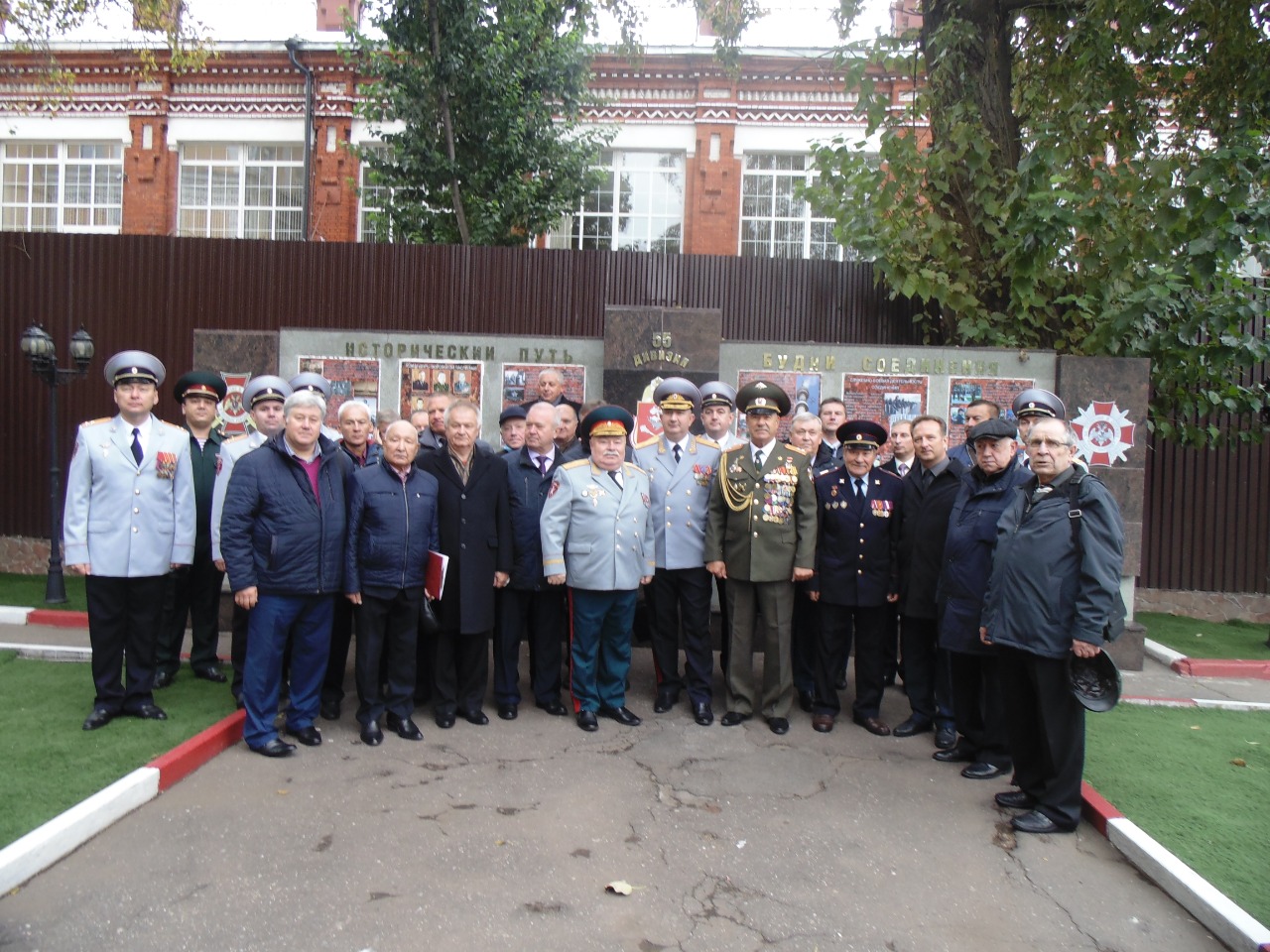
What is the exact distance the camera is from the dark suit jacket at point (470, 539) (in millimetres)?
5590

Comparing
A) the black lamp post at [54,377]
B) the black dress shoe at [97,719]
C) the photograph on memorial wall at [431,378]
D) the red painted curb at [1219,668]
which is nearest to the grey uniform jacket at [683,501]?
the photograph on memorial wall at [431,378]

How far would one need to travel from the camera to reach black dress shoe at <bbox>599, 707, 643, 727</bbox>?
5805 millimetres

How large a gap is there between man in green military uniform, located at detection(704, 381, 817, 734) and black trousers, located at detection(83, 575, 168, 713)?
3.23 meters

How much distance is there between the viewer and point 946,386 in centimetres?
848

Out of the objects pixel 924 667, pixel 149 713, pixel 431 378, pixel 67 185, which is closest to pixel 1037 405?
pixel 924 667

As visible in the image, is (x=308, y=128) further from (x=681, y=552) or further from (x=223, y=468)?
(x=681, y=552)

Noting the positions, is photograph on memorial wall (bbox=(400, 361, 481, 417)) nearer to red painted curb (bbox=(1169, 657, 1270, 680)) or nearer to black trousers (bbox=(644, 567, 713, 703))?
black trousers (bbox=(644, 567, 713, 703))

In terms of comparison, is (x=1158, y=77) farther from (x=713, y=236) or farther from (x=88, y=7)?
(x=88, y=7)

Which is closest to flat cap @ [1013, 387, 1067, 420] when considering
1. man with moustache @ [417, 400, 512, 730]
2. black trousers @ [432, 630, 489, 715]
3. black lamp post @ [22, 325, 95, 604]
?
man with moustache @ [417, 400, 512, 730]

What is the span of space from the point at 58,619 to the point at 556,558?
5212 millimetres

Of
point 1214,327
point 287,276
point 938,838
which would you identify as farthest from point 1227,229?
point 287,276

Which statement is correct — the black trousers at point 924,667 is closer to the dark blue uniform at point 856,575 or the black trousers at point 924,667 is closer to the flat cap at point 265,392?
the dark blue uniform at point 856,575

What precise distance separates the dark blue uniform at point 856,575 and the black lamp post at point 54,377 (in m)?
7.10

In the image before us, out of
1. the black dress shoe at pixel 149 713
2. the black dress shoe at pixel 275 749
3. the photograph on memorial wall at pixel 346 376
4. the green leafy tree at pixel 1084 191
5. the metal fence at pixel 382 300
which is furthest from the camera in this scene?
the metal fence at pixel 382 300
